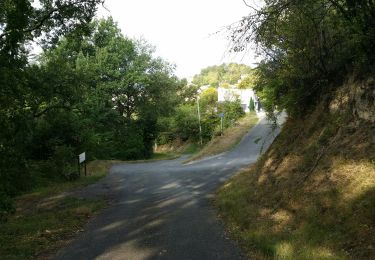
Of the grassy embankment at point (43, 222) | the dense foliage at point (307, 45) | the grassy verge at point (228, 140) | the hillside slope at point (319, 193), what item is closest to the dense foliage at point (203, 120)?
the grassy verge at point (228, 140)

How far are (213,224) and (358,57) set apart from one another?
5.69m

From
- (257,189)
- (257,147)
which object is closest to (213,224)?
(257,189)

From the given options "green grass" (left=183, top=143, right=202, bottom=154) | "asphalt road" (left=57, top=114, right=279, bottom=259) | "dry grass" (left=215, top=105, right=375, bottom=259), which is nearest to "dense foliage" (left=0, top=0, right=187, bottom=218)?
"asphalt road" (left=57, top=114, right=279, bottom=259)

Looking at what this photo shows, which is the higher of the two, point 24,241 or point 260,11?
point 260,11

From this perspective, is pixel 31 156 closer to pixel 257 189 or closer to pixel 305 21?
pixel 257 189

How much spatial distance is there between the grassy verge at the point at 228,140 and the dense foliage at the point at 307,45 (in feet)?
87.0

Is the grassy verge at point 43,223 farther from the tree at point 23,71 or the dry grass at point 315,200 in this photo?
the dry grass at point 315,200

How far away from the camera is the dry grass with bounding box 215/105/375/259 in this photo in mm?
7367

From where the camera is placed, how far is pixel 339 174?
30.7 feet

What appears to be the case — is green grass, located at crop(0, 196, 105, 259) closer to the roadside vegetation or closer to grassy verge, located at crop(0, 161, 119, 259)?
grassy verge, located at crop(0, 161, 119, 259)

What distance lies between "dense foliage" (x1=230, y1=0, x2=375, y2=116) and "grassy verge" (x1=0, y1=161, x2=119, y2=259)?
6514 millimetres

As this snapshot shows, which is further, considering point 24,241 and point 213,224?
point 213,224

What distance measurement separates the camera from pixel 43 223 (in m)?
13.0

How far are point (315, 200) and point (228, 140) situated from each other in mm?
38738
